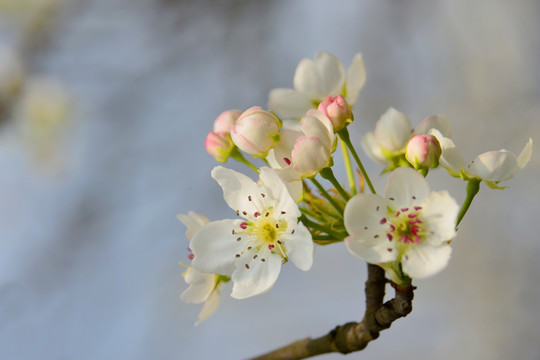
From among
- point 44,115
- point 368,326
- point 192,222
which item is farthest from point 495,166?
point 44,115

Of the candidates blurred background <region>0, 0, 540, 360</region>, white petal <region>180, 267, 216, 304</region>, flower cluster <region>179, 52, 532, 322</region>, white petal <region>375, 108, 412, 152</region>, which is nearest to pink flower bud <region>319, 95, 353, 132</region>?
flower cluster <region>179, 52, 532, 322</region>

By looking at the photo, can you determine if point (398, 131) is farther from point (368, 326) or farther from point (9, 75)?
point (9, 75)

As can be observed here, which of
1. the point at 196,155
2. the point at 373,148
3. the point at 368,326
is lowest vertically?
the point at 368,326

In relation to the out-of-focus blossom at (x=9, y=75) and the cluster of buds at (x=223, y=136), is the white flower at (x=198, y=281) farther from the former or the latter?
the out-of-focus blossom at (x=9, y=75)

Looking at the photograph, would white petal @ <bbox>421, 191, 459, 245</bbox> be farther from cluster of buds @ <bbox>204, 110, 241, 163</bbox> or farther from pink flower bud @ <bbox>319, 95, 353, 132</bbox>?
cluster of buds @ <bbox>204, 110, 241, 163</bbox>

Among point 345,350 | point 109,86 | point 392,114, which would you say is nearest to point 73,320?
point 109,86

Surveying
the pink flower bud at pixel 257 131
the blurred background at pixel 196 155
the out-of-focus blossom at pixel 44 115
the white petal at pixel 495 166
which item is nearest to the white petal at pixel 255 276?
the pink flower bud at pixel 257 131
